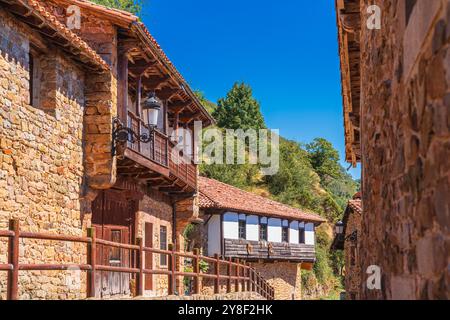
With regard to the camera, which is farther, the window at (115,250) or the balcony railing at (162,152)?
the window at (115,250)

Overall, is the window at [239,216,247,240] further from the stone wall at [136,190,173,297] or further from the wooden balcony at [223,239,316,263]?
the stone wall at [136,190,173,297]

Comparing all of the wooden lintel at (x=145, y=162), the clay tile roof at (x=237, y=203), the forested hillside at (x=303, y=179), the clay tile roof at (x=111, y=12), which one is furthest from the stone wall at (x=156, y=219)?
the forested hillside at (x=303, y=179)

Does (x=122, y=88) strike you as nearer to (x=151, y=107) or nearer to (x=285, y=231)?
(x=151, y=107)

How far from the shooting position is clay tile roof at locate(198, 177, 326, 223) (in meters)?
30.2

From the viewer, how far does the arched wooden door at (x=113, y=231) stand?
14.7 meters

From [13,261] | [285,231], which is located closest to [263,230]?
[285,231]

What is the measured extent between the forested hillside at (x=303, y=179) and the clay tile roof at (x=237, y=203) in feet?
25.4

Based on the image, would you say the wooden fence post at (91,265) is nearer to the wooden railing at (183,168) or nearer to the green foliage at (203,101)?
the wooden railing at (183,168)

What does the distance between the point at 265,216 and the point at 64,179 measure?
21388mm

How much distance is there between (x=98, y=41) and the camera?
44.5 ft

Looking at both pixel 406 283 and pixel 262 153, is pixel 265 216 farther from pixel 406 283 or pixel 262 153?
pixel 406 283

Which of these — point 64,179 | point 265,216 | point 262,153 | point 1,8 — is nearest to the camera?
point 1,8

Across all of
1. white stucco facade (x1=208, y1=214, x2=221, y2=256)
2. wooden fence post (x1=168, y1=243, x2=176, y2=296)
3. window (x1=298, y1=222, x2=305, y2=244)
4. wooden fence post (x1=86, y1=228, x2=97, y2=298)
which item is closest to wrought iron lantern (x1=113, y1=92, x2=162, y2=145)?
wooden fence post (x1=168, y1=243, x2=176, y2=296)
